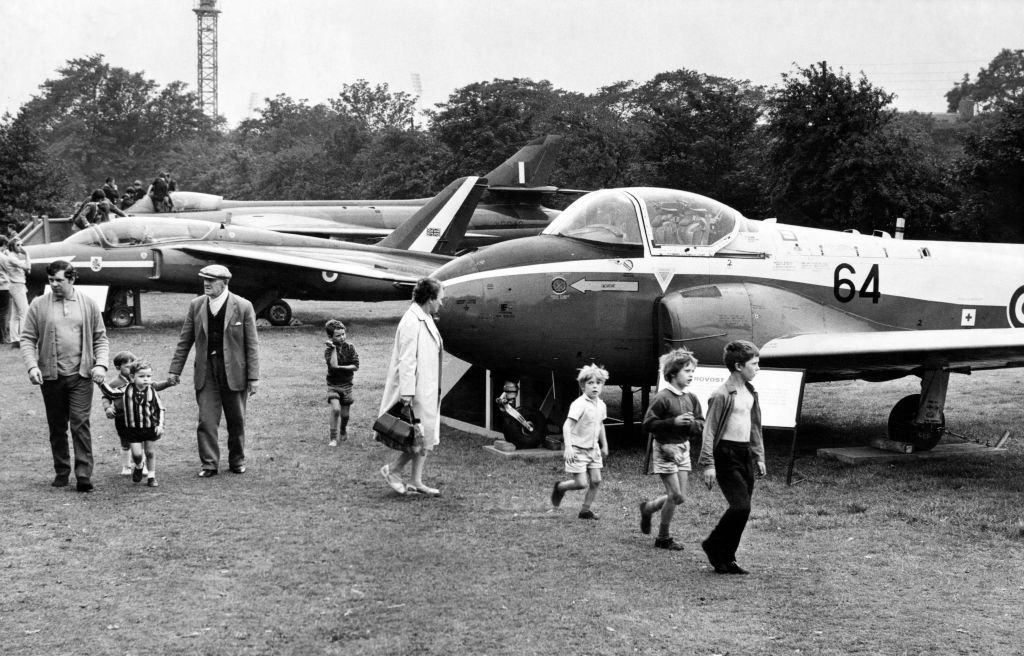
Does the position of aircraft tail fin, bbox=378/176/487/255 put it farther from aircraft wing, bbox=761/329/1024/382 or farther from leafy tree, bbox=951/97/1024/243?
aircraft wing, bbox=761/329/1024/382

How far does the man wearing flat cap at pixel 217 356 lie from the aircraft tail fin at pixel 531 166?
22883 millimetres

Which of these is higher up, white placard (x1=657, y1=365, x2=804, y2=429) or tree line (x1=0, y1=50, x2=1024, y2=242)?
tree line (x1=0, y1=50, x2=1024, y2=242)

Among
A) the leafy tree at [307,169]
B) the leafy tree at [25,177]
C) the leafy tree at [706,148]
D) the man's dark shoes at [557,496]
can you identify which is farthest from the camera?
the leafy tree at [307,169]

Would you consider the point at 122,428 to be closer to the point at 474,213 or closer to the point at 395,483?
the point at 395,483

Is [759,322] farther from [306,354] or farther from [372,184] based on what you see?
[372,184]

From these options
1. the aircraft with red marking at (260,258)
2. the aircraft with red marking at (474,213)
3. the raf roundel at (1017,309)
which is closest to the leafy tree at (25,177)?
the aircraft with red marking at (474,213)

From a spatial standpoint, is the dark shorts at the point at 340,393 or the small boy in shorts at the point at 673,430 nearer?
the small boy in shorts at the point at 673,430

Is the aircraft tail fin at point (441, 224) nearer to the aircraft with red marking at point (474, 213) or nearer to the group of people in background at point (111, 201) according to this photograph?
the aircraft with red marking at point (474, 213)

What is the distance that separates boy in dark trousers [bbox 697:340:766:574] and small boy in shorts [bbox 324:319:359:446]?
5335 millimetres

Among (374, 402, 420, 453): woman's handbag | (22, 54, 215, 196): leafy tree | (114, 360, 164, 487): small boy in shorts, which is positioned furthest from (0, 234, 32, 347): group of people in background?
(22, 54, 215, 196): leafy tree

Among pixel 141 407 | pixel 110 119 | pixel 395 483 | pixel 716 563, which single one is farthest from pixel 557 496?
pixel 110 119

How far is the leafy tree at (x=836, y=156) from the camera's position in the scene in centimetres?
3222

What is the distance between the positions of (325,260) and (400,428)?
50.6 ft

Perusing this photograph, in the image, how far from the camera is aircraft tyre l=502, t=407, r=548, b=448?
1157 cm
